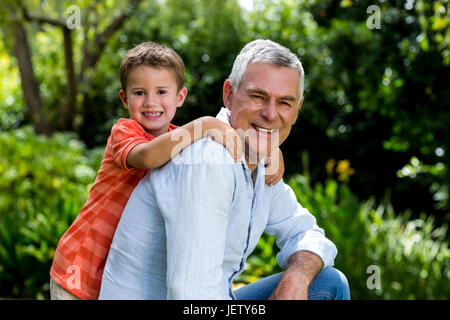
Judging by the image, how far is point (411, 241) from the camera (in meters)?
5.02

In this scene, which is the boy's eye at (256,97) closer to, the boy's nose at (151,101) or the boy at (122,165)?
the boy at (122,165)

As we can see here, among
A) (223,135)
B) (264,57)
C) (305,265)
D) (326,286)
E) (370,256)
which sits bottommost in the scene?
(370,256)

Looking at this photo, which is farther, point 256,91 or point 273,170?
point 273,170

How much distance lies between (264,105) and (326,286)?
723 millimetres

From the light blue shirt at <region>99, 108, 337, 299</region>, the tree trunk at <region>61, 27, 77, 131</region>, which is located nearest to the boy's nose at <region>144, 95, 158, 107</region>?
the light blue shirt at <region>99, 108, 337, 299</region>

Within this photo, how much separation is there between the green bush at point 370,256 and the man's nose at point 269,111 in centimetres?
225

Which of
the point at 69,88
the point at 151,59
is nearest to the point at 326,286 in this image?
the point at 151,59

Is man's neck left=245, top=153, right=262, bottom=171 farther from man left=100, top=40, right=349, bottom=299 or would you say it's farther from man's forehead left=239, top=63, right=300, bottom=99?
man's forehead left=239, top=63, right=300, bottom=99

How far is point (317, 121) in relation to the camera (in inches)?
295

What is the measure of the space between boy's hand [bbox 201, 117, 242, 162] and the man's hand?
498mm

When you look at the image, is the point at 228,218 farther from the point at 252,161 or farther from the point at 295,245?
the point at 295,245

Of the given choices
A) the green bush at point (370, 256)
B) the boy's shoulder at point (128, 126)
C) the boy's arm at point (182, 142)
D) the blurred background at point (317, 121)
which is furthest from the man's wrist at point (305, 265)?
the green bush at point (370, 256)

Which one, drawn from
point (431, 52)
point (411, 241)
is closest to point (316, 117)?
point (431, 52)

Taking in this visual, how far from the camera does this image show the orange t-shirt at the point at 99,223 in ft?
6.23
